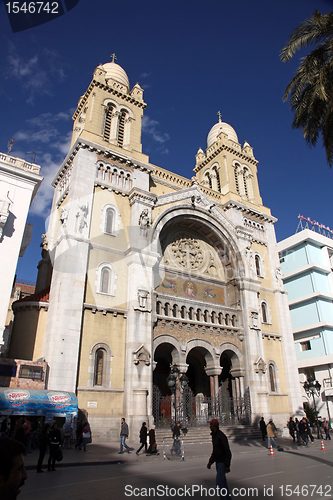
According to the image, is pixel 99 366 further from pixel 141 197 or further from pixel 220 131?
pixel 220 131

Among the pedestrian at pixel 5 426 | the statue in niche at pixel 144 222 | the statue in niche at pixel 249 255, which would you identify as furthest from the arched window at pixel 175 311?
the pedestrian at pixel 5 426

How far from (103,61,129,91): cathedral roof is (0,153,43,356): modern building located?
13544 millimetres

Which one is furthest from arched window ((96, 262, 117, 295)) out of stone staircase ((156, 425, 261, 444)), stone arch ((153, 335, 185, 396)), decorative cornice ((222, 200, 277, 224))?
decorative cornice ((222, 200, 277, 224))

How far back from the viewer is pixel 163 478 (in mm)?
9750

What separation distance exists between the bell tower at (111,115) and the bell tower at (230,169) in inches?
361

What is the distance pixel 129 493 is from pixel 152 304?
14.9 m

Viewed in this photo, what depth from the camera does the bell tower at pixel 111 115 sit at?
26.4 metres

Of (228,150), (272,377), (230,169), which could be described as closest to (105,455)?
(272,377)

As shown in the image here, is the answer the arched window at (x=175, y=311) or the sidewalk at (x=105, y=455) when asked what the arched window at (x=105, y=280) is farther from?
the sidewalk at (x=105, y=455)

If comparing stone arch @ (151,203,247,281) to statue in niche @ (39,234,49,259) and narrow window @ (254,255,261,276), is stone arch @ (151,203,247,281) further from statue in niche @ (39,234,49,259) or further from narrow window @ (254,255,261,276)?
statue in niche @ (39,234,49,259)

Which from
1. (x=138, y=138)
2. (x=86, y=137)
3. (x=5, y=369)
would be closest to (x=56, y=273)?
(x=5, y=369)

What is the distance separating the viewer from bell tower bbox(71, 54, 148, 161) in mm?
26406

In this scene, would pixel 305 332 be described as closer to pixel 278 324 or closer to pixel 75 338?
pixel 278 324

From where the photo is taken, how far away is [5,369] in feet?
55.6
